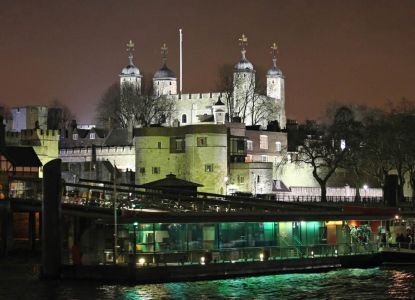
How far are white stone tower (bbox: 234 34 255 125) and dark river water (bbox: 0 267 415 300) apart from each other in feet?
319

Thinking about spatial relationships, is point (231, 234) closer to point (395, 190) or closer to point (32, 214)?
point (32, 214)

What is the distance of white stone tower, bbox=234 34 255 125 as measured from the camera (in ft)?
521

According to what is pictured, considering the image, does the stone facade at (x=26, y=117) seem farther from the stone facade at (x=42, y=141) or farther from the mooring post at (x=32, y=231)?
the mooring post at (x=32, y=231)

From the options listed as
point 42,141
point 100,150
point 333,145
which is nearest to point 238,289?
point 333,145

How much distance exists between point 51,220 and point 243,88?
111 m

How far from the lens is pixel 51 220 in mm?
54062

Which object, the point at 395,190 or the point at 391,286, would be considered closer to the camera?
the point at 391,286

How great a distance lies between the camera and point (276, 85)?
7461 inches

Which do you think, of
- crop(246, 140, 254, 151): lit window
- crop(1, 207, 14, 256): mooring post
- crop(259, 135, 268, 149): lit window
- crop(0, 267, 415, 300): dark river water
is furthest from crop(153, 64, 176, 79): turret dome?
crop(0, 267, 415, 300): dark river water

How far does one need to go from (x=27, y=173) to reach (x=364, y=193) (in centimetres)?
3998

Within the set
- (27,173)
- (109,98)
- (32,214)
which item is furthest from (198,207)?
(109,98)

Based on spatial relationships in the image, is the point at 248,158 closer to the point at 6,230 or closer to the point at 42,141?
the point at 42,141

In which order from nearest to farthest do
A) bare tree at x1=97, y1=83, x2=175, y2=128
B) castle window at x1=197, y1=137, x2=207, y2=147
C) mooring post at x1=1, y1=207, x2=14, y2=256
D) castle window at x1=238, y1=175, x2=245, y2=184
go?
1. mooring post at x1=1, y1=207, x2=14, y2=256
2. castle window at x1=197, y1=137, x2=207, y2=147
3. castle window at x1=238, y1=175, x2=245, y2=184
4. bare tree at x1=97, y1=83, x2=175, y2=128

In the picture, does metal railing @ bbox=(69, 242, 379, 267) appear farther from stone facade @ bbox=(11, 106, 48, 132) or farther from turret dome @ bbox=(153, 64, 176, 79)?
turret dome @ bbox=(153, 64, 176, 79)
